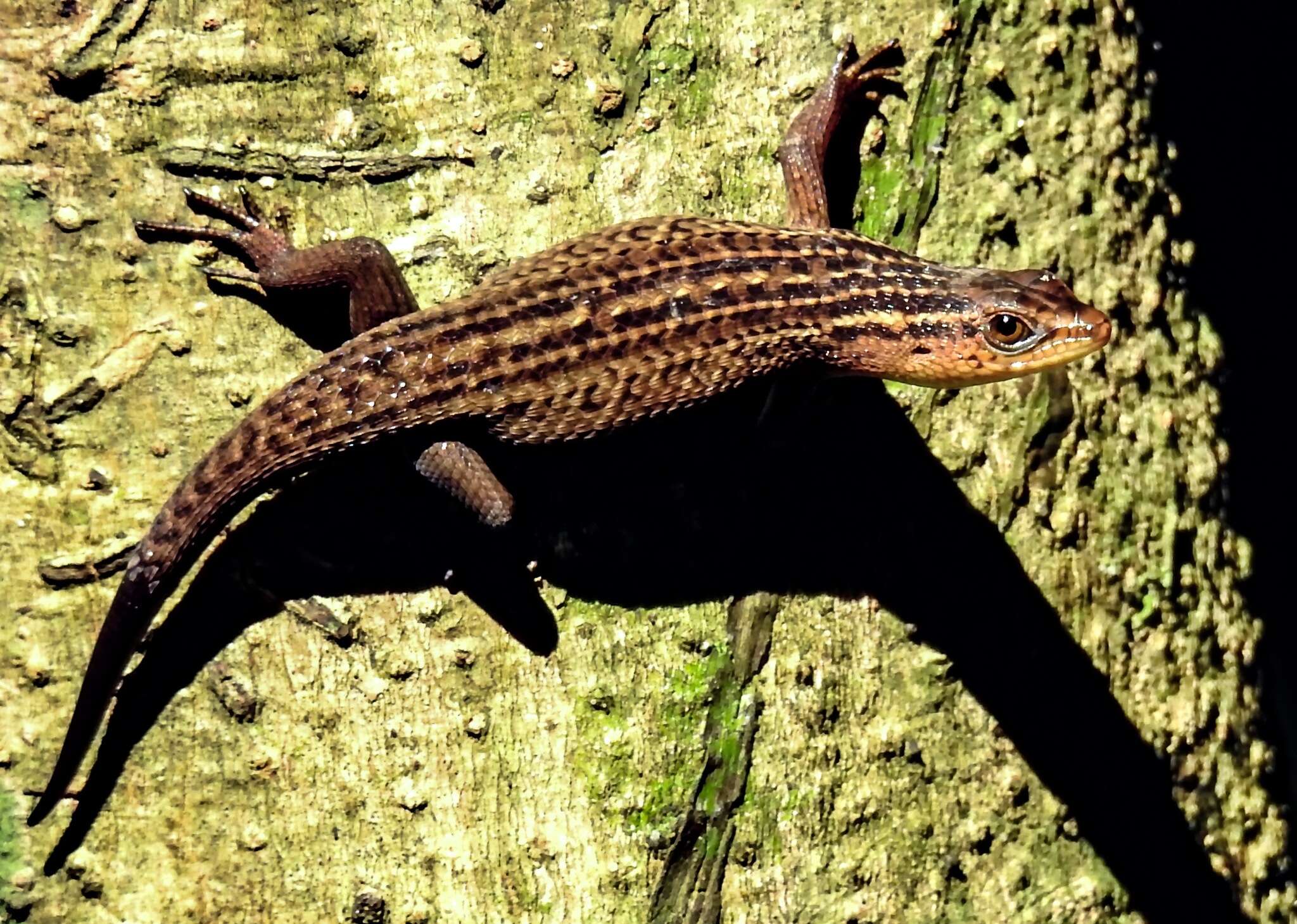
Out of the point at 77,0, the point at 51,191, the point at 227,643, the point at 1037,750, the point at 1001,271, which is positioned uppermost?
the point at 77,0

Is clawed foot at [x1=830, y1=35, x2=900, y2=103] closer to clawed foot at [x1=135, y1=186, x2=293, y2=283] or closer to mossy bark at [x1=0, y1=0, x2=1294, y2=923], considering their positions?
mossy bark at [x1=0, y1=0, x2=1294, y2=923]

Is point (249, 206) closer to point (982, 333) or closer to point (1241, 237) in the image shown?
point (982, 333)

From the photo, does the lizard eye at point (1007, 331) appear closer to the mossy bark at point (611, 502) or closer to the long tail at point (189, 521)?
the mossy bark at point (611, 502)

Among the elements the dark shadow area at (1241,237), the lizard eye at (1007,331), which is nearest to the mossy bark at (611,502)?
the dark shadow area at (1241,237)

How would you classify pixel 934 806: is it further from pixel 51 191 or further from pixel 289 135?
pixel 51 191

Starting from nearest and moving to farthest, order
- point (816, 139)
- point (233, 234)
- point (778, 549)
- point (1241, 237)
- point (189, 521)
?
point (189, 521) → point (233, 234) → point (778, 549) → point (816, 139) → point (1241, 237)

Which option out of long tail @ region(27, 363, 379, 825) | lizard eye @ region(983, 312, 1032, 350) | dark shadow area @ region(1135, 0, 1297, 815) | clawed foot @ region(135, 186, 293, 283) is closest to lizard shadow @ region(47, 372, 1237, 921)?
long tail @ region(27, 363, 379, 825)

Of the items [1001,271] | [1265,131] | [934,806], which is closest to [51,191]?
[1001,271]

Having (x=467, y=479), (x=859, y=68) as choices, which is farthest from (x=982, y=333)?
(x=467, y=479)
